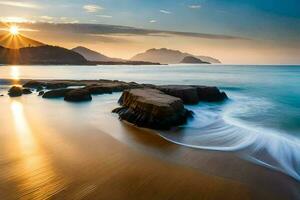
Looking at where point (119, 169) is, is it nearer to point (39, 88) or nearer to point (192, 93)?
point (192, 93)

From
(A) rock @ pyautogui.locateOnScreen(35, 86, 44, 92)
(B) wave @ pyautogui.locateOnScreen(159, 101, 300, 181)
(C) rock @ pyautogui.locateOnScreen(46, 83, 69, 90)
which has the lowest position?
(A) rock @ pyautogui.locateOnScreen(35, 86, 44, 92)

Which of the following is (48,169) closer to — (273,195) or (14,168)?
(14,168)

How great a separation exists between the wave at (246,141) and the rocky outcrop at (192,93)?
20.0 ft

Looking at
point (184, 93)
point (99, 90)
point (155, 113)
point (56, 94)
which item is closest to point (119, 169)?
point (155, 113)

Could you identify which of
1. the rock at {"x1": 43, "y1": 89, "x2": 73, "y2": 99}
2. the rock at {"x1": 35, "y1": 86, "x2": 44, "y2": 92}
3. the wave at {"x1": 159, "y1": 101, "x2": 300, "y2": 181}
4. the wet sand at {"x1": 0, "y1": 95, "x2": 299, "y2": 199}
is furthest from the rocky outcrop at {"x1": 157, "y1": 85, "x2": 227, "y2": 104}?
the rock at {"x1": 35, "y1": 86, "x2": 44, "y2": 92}

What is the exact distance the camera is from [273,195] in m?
7.81

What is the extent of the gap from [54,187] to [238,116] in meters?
15.1

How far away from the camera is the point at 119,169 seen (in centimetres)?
932

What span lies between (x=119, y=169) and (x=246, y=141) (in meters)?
6.16

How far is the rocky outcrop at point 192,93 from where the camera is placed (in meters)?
23.6

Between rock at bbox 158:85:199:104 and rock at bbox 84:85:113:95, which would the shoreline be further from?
rock at bbox 84:85:113:95

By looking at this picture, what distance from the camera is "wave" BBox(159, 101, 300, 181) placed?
10.6 meters

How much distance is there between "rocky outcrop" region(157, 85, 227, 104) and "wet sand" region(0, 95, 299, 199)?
31.0 feet

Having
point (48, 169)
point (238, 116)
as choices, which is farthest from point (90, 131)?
point (238, 116)
